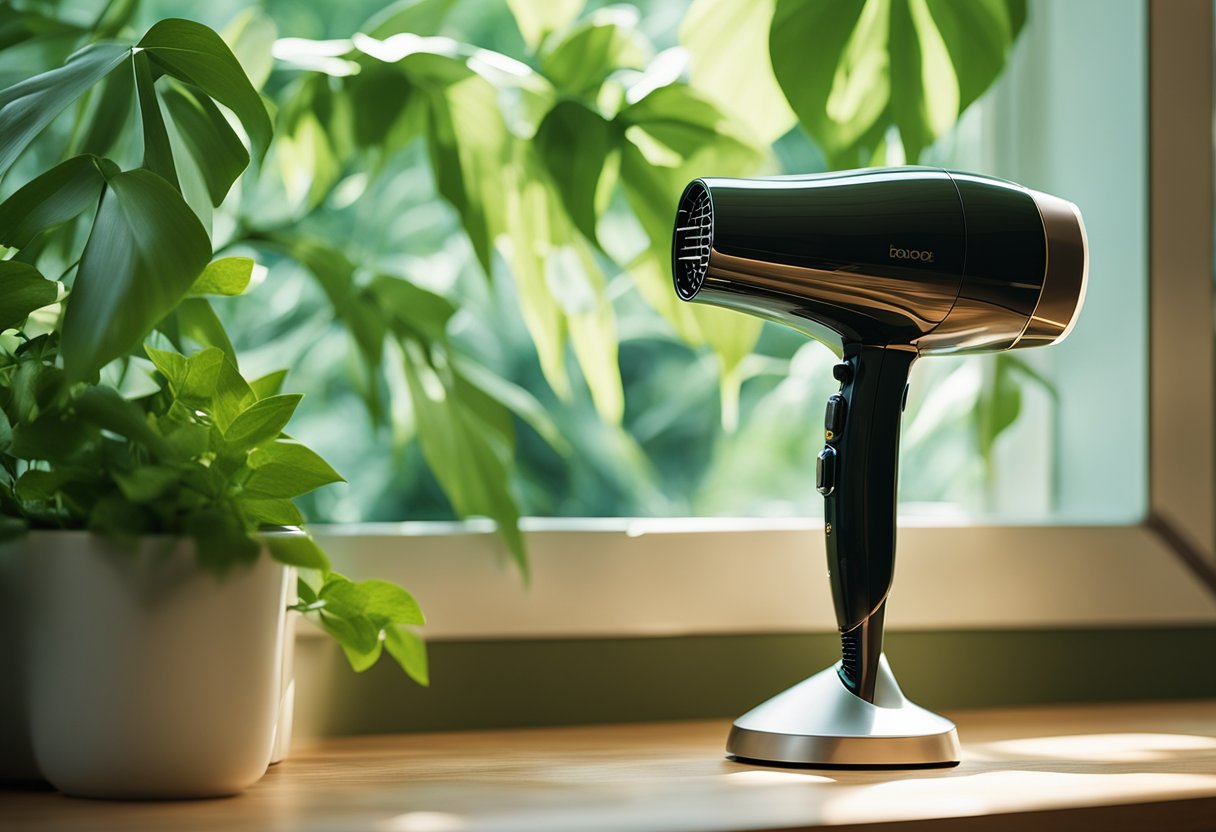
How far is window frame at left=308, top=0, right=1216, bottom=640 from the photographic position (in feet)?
2.78

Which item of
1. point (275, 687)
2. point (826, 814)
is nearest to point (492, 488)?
point (275, 687)

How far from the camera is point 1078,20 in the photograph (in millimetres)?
1086

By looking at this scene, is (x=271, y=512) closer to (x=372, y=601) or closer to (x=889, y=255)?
(x=372, y=601)

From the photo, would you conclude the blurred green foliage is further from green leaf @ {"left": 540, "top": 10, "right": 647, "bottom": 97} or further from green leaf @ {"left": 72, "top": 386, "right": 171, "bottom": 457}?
green leaf @ {"left": 72, "top": 386, "right": 171, "bottom": 457}

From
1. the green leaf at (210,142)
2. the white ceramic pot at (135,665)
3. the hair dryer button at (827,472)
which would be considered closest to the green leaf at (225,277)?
the green leaf at (210,142)

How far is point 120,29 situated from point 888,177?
0.50 meters

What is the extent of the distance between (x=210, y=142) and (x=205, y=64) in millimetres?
41

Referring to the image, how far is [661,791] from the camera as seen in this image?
600mm

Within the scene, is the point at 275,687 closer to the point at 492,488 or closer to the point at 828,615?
the point at 492,488

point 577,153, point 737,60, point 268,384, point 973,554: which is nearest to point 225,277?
point 268,384

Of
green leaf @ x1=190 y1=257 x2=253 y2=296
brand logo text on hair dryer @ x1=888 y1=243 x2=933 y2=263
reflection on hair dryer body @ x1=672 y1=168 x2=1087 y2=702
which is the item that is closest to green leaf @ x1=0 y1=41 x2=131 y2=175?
green leaf @ x1=190 y1=257 x2=253 y2=296

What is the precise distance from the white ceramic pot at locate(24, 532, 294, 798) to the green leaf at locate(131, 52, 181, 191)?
0.60 ft

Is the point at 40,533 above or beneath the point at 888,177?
beneath

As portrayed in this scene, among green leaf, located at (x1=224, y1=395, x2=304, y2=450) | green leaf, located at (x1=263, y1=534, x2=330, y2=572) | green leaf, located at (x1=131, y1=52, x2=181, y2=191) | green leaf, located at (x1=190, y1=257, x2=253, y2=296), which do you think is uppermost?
green leaf, located at (x1=131, y1=52, x2=181, y2=191)
